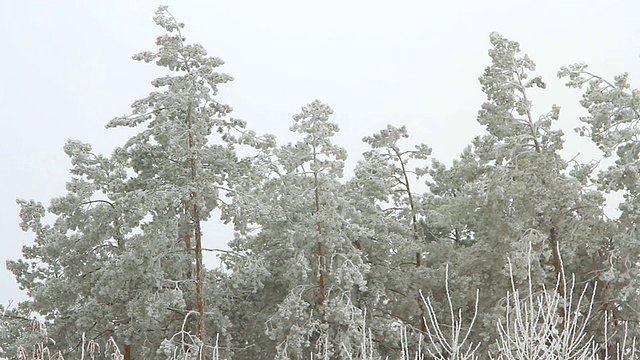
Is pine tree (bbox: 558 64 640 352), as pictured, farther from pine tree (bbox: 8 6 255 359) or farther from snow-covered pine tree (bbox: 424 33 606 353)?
pine tree (bbox: 8 6 255 359)

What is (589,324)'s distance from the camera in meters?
22.6

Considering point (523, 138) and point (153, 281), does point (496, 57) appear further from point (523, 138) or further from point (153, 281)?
point (153, 281)

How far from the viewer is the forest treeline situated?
68.4ft

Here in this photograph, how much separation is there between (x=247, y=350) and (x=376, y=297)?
11.5 ft

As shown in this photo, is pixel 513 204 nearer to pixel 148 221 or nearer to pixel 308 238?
pixel 308 238

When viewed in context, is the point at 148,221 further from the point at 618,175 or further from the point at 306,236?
the point at 618,175

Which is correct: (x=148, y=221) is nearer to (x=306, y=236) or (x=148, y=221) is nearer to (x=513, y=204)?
(x=306, y=236)

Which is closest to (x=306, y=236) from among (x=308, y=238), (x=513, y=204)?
(x=308, y=238)

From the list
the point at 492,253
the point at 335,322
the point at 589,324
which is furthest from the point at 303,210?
the point at 589,324

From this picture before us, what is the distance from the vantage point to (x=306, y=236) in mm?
21156

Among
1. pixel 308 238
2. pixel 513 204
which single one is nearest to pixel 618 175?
pixel 513 204

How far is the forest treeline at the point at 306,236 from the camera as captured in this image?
68.4 feet

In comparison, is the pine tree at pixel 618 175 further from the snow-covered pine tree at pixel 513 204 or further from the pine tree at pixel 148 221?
the pine tree at pixel 148 221

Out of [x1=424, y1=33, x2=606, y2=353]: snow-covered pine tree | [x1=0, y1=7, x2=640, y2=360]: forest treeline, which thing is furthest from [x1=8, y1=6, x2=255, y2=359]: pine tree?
[x1=424, y1=33, x2=606, y2=353]: snow-covered pine tree
